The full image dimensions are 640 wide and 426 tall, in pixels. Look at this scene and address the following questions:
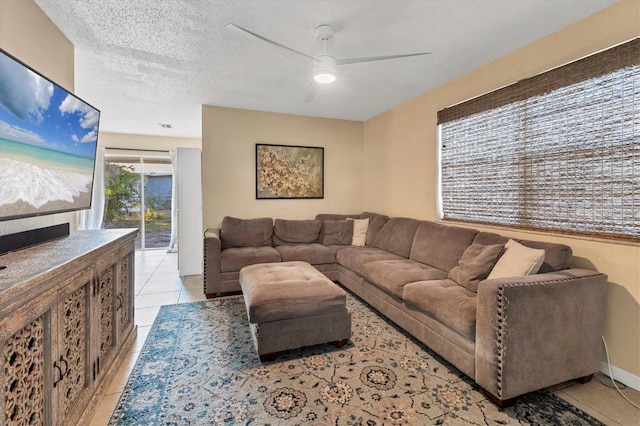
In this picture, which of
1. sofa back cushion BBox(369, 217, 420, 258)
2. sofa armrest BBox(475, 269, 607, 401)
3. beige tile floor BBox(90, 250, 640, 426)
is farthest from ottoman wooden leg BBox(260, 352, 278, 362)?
sofa back cushion BBox(369, 217, 420, 258)

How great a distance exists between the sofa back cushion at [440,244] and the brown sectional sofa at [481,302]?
0.03 feet

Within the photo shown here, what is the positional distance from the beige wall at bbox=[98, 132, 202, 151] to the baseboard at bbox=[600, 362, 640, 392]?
7205 mm

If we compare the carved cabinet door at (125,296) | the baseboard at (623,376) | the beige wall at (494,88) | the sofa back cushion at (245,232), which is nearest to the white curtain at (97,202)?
the sofa back cushion at (245,232)

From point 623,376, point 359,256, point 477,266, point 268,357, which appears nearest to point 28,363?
point 268,357

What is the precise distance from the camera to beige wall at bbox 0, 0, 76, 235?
1.78 metres

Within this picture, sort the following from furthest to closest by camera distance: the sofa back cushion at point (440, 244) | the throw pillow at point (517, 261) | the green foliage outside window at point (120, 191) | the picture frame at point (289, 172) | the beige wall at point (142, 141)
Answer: the green foliage outside window at point (120, 191) → the beige wall at point (142, 141) → the picture frame at point (289, 172) → the sofa back cushion at point (440, 244) → the throw pillow at point (517, 261)

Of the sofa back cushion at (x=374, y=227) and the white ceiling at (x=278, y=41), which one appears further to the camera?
the sofa back cushion at (x=374, y=227)

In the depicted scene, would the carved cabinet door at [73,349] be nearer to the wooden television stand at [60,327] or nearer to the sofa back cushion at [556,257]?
the wooden television stand at [60,327]

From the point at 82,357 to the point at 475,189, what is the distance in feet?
11.5

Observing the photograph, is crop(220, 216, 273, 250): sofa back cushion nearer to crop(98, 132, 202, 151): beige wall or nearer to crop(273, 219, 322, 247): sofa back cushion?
crop(273, 219, 322, 247): sofa back cushion

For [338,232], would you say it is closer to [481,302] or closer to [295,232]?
[295,232]

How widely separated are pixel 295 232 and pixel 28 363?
341cm

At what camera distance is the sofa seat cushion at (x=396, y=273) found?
264 cm

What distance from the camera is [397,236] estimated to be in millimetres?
3770
